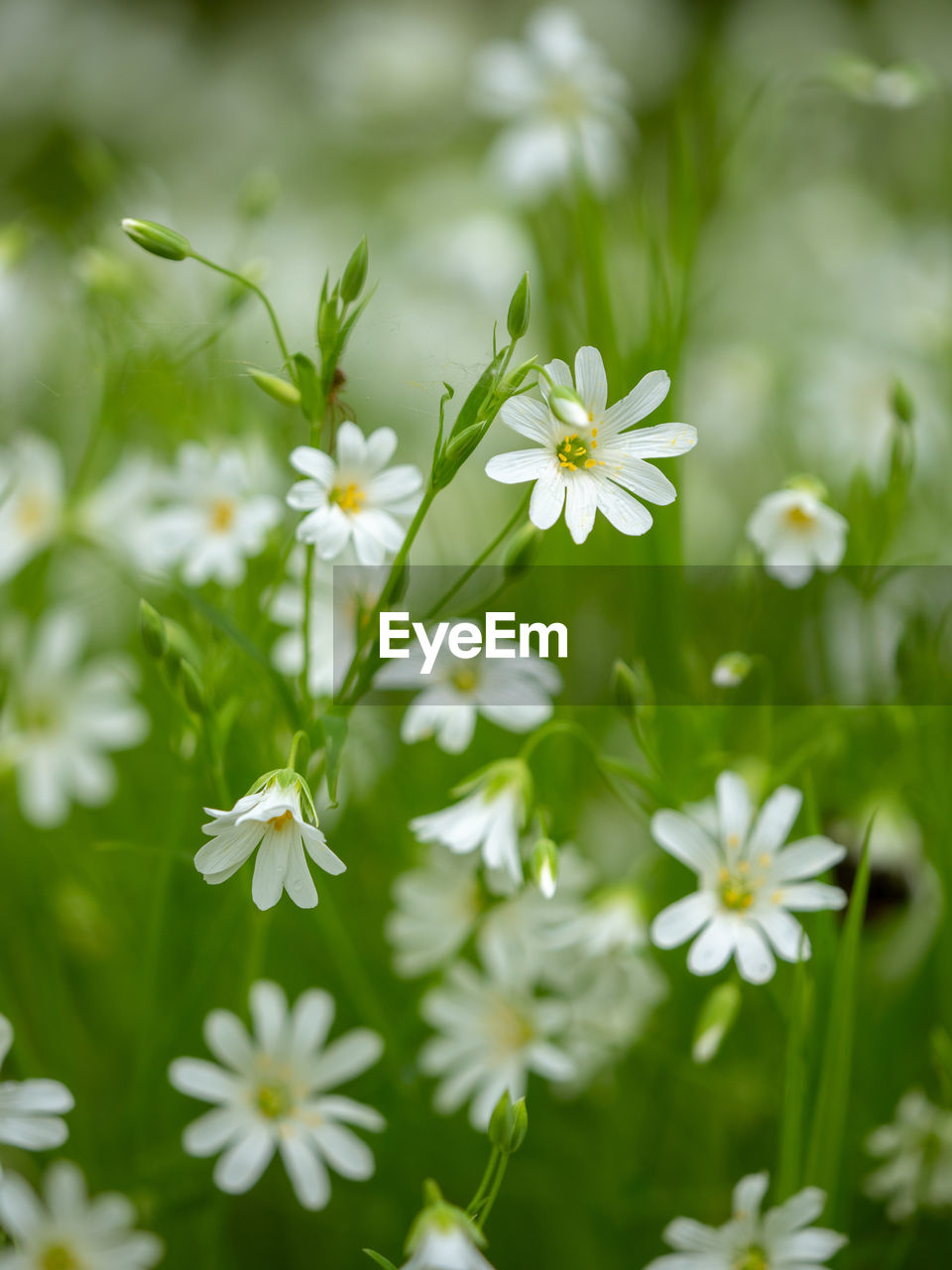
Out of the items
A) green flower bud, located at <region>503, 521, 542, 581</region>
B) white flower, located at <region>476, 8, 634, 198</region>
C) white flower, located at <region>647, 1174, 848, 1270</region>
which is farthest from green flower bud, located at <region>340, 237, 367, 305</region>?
white flower, located at <region>476, 8, 634, 198</region>

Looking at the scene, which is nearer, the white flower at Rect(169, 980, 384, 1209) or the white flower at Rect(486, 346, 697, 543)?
the white flower at Rect(486, 346, 697, 543)

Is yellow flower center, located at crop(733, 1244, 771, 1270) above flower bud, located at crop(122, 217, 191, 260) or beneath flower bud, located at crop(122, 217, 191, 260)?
beneath

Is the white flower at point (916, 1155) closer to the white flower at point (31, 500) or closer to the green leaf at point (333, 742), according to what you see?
the green leaf at point (333, 742)

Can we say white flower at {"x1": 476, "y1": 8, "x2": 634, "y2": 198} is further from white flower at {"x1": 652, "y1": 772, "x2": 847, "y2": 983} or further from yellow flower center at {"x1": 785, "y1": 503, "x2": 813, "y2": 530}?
white flower at {"x1": 652, "y1": 772, "x2": 847, "y2": 983}

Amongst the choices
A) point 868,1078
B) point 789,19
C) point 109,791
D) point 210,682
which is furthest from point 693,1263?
point 789,19

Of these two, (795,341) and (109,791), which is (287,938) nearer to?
(109,791)

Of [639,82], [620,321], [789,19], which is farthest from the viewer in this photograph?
[639,82]

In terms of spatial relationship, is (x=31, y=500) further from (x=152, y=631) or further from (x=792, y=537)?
(x=792, y=537)

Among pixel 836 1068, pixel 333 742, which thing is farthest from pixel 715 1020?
pixel 333 742
